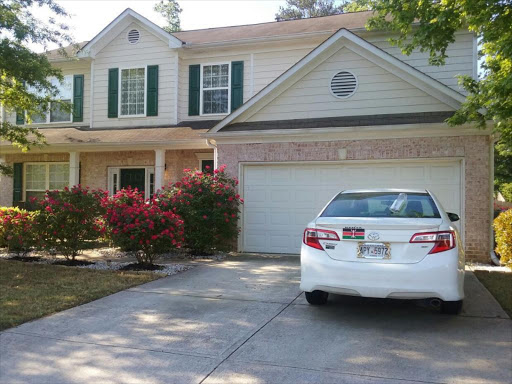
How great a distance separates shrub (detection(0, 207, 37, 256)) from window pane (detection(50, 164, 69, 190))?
4.31 m

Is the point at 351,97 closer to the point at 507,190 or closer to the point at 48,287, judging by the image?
the point at 48,287

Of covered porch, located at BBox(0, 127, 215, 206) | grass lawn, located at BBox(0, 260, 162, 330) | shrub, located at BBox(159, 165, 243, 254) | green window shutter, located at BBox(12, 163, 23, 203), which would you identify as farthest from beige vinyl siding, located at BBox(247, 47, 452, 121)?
green window shutter, located at BBox(12, 163, 23, 203)

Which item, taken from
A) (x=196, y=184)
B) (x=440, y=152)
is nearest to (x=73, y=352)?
(x=196, y=184)

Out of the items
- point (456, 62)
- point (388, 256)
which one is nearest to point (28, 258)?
point (388, 256)

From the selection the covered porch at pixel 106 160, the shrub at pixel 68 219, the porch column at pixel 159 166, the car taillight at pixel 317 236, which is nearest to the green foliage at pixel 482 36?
the car taillight at pixel 317 236

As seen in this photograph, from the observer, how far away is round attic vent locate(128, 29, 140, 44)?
1463 centimetres

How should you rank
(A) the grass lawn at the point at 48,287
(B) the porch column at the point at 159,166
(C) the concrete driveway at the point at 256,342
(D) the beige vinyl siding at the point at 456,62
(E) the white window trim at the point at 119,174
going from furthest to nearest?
(E) the white window trim at the point at 119,174 < (B) the porch column at the point at 159,166 < (D) the beige vinyl siding at the point at 456,62 < (A) the grass lawn at the point at 48,287 < (C) the concrete driveway at the point at 256,342

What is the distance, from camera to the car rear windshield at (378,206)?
210 inches

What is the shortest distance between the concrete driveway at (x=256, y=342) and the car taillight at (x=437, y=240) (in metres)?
0.91

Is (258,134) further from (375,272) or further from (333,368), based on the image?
(333,368)

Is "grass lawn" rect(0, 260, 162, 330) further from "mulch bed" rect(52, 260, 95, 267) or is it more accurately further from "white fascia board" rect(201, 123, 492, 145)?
"white fascia board" rect(201, 123, 492, 145)

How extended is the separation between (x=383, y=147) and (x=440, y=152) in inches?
45.9

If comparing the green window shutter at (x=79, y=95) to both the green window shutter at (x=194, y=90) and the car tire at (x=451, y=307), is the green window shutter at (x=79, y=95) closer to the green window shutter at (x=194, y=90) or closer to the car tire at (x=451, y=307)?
the green window shutter at (x=194, y=90)

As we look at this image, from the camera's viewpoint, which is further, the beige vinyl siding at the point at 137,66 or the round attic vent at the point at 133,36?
the round attic vent at the point at 133,36
